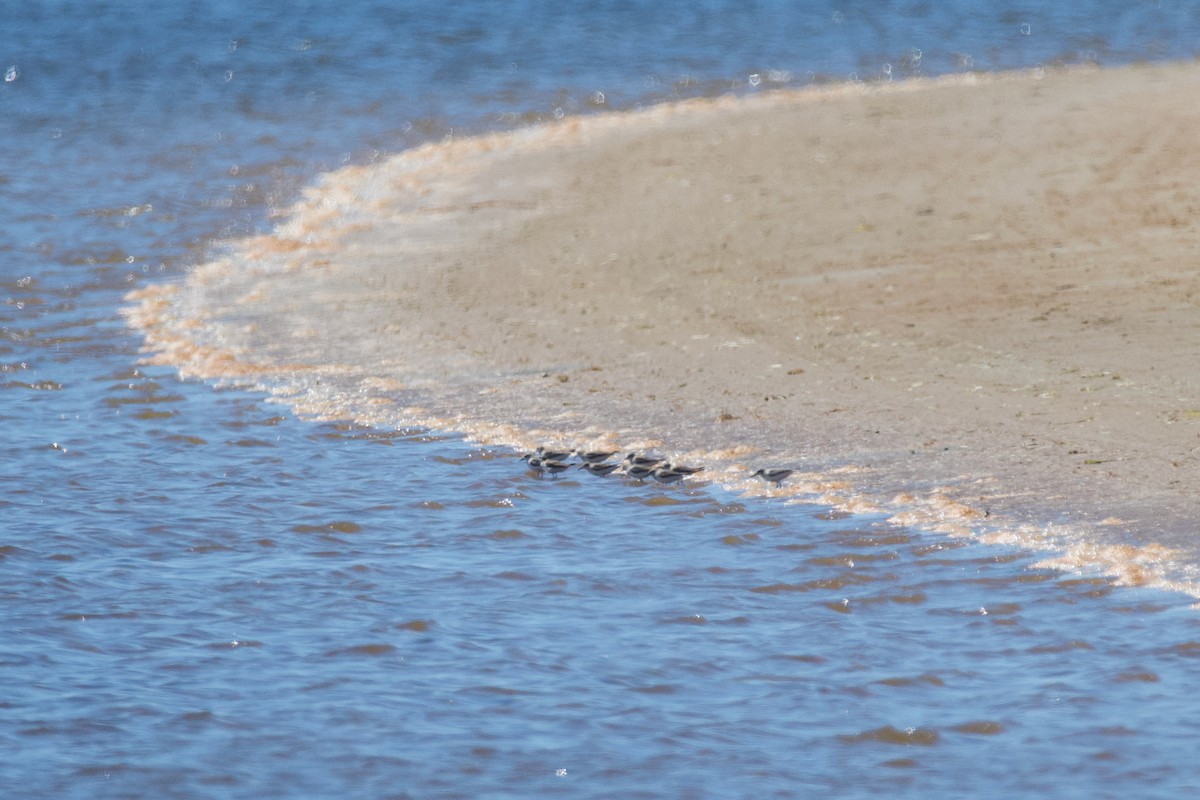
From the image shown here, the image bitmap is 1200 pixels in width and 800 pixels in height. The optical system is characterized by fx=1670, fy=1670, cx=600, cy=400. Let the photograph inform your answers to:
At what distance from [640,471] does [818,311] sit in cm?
261

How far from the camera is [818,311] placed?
9102 mm

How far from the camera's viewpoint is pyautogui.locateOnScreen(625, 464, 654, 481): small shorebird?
6.82 metres

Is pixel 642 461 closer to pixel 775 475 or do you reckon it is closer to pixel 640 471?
pixel 640 471

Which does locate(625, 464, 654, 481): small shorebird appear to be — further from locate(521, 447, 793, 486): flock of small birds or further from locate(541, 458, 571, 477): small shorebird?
locate(541, 458, 571, 477): small shorebird

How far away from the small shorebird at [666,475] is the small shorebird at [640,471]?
3 cm

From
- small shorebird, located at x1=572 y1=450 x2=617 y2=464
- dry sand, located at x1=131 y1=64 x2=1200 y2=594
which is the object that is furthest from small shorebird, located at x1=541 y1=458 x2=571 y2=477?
dry sand, located at x1=131 y1=64 x2=1200 y2=594

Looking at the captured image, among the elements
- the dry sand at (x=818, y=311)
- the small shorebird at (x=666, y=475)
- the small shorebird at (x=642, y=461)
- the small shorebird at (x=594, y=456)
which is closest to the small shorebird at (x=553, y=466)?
the small shorebird at (x=594, y=456)

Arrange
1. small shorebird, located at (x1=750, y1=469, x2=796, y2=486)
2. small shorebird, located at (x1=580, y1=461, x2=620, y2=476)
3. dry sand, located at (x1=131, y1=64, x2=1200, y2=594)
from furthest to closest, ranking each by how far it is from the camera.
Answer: small shorebird, located at (x1=580, y1=461, x2=620, y2=476) → dry sand, located at (x1=131, y1=64, x2=1200, y2=594) → small shorebird, located at (x1=750, y1=469, x2=796, y2=486)

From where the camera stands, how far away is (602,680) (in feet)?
15.9

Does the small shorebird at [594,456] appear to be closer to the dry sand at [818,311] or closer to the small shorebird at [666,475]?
the small shorebird at [666,475]

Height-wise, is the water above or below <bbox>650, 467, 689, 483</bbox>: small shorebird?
below

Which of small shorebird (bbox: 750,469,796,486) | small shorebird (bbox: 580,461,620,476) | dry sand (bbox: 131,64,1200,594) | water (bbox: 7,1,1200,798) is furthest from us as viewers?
small shorebird (bbox: 580,461,620,476)

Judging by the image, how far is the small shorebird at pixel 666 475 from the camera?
22.2ft

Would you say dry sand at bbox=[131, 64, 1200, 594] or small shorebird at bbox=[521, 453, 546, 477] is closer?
dry sand at bbox=[131, 64, 1200, 594]
